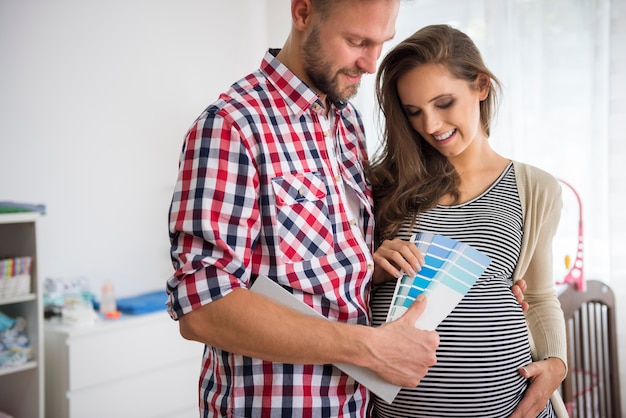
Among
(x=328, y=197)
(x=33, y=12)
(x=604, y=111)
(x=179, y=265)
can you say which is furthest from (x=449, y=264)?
(x=33, y=12)

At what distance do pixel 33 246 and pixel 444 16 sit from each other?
87.3 inches

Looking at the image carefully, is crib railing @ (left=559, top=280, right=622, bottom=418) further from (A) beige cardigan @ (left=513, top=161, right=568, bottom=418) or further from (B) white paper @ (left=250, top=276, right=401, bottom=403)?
(B) white paper @ (left=250, top=276, right=401, bottom=403)

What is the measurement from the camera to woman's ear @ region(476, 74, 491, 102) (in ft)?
4.94

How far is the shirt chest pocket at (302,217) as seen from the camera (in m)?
1.12

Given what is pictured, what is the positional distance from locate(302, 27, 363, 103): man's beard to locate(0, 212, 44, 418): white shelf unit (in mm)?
1661

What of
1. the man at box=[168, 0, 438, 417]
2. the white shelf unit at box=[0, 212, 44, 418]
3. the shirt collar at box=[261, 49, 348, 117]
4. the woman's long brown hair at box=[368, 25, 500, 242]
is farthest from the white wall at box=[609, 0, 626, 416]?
the white shelf unit at box=[0, 212, 44, 418]

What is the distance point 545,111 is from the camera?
2865 mm

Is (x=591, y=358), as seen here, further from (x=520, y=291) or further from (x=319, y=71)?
(x=319, y=71)

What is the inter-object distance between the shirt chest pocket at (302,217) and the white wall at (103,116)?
2.07 m

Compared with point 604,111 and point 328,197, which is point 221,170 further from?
point 604,111

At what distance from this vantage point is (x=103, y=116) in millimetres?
3061

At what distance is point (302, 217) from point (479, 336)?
490 millimetres

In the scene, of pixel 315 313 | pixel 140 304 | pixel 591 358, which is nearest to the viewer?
pixel 315 313

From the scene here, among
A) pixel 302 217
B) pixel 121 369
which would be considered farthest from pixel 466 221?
pixel 121 369
